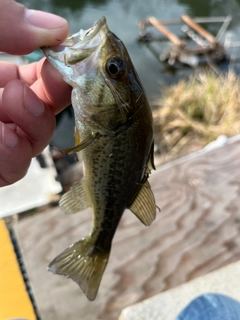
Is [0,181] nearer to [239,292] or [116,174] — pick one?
[116,174]

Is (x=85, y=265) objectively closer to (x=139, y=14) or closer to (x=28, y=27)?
(x=28, y=27)

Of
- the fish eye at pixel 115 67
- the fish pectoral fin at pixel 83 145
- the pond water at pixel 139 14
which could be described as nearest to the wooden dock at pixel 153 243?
the fish pectoral fin at pixel 83 145

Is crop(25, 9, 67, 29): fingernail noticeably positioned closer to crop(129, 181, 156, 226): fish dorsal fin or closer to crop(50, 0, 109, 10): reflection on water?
crop(129, 181, 156, 226): fish dorsal fin

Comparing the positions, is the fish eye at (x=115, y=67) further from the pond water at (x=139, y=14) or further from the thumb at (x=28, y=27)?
the pond water at (x=139, y=14)

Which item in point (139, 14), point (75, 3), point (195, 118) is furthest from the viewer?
point (75, 3)

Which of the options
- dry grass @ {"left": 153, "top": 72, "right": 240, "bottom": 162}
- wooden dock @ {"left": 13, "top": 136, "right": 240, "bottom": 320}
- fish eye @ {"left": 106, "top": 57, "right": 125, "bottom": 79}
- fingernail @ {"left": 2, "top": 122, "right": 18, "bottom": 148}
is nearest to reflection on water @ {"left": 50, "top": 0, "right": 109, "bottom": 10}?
dry grass @ {"left": 153, "top": 72, "right": 240, "bottom": 162}

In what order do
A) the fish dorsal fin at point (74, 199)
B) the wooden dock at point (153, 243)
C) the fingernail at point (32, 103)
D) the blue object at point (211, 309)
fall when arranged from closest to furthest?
the fingernail at point (32, 103)
the fish dorsal fin at point (74, 199)
the blue object at point (211, 309)
the wooden dock at point (153, 243)

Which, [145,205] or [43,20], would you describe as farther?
[145,205]

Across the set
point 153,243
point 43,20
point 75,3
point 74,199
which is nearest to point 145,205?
point 74,199
